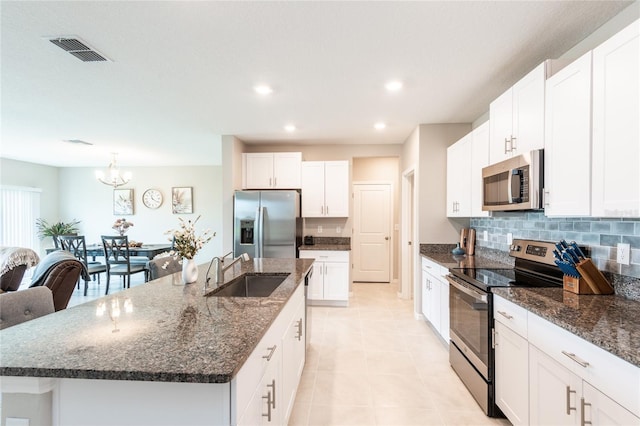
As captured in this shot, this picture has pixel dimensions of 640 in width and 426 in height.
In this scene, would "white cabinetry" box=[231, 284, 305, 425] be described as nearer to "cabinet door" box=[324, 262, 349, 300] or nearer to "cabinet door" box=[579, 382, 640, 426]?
"cabinet door" box=[579, 382, 640, 426]

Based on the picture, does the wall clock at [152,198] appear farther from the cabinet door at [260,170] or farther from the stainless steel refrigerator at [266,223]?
the stainless steel refrigerator at [266,223]

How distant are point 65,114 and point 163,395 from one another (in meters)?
3.97

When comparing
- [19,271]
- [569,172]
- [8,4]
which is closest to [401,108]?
[569,172]

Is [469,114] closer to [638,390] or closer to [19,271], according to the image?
[638,390]

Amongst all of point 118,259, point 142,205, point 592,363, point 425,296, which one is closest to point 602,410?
point 592,363

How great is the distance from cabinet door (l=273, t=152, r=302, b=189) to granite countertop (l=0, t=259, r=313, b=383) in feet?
10.2

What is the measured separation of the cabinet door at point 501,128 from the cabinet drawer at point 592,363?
4.55 feet

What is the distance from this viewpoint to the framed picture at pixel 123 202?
6922mm

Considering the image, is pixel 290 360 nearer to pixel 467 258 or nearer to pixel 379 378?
pixel 379 378

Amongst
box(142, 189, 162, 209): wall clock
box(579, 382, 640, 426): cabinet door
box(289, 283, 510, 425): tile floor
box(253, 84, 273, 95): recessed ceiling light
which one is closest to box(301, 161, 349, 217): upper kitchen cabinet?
box(289, 283, 510, 425): tile floor

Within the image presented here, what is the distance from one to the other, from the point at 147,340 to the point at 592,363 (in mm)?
1673

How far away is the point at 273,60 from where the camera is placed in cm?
224

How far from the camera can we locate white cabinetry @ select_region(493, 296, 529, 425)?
1.59 metres

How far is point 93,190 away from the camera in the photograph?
6996 millimetres
